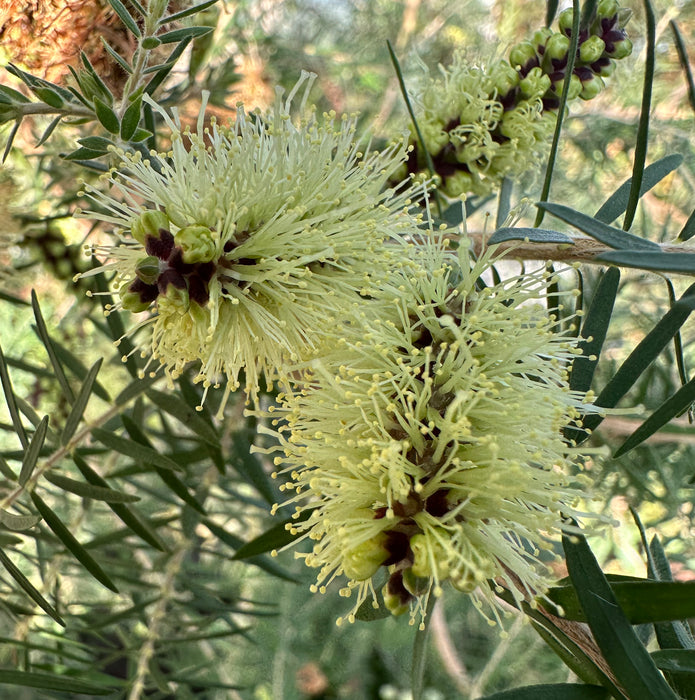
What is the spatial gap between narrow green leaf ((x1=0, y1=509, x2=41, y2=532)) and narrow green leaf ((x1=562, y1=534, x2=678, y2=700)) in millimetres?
242

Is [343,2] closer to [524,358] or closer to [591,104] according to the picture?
[591,104]

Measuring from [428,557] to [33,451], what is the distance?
212 mm

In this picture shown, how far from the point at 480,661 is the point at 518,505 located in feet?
2.40

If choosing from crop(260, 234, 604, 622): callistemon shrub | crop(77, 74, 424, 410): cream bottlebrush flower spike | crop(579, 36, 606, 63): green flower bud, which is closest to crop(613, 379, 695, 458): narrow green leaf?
crop(260, 234, 604, 622): callistemon shrub

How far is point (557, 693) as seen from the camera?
0.27m

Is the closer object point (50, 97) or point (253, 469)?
point (50, 97)

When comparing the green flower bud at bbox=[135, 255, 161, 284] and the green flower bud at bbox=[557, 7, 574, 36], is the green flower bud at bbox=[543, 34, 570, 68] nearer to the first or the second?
the green flower bud at bbox=[557, 7, 574, 36]

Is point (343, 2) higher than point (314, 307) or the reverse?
higher

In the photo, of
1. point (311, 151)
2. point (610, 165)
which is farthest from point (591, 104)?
point (311, 151)

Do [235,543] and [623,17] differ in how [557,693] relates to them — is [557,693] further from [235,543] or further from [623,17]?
[623,17]

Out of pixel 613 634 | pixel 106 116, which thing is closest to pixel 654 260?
pixel 613 634

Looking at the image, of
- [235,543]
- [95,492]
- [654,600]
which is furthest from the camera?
[235,543]

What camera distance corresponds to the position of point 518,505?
11.2 inches

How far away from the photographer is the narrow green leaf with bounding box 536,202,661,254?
0.87 ft
